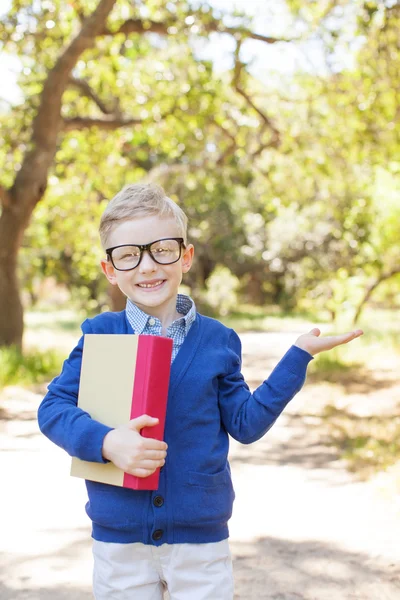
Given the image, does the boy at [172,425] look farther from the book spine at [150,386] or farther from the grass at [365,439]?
the grass at [365,439]

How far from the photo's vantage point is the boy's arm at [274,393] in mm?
1920

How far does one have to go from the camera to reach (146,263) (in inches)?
79.7

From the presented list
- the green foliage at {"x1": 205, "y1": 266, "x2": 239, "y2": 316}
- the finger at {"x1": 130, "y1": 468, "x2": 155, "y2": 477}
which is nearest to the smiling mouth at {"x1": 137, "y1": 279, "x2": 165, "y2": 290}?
the finger at {"x1": 130, "y1": 468, "x2": 155, "y2": 477}

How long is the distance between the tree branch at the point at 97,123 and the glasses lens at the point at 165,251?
31.3ft

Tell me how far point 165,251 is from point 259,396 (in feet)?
1.54

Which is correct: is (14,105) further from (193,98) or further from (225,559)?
(225,559)

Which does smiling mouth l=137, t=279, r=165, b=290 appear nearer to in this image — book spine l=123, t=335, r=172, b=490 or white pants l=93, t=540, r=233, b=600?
book spine l=123, t=335, r=172, b=490

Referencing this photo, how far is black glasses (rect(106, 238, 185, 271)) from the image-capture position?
2035 mm

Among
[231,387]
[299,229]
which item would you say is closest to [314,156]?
[231,387]

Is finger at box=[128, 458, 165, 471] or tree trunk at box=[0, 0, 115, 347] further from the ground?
tree trunk at box=[0, 0, 115, 347]

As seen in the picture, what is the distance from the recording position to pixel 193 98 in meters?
10.7

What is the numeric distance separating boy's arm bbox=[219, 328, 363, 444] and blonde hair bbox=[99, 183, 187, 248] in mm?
458

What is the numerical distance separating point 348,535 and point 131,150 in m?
9.65

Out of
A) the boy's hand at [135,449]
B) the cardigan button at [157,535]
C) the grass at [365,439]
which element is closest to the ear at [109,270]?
the boy's hand at [135,449]
